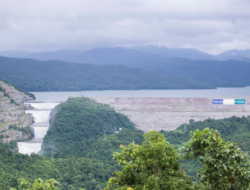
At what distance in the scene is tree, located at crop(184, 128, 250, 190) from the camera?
7.52m

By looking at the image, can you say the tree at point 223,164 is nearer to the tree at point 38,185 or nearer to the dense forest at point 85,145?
the tree at point 38,185

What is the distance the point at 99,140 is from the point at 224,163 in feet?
79.2

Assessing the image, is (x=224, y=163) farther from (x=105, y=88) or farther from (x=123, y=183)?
(x=105, y=88)

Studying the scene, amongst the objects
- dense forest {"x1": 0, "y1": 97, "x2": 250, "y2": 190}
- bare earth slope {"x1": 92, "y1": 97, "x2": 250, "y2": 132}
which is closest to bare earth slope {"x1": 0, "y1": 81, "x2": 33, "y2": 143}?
dense forest {"x1": 0, "y1": 97, "x2": 250, "y2": 190}

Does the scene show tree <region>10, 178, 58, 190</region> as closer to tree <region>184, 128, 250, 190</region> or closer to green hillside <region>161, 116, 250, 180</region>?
tree <region>184, 128, 250, 190</region>

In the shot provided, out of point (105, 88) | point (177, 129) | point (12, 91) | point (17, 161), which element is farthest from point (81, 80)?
point (17, 161)

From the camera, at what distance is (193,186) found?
798cm

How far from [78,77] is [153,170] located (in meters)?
73.2

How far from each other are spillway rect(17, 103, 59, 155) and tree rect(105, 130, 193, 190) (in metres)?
23.3

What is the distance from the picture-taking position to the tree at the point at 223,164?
24.7 ft

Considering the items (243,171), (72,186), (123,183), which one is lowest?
(72,186)

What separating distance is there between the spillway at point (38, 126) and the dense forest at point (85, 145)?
826 mm

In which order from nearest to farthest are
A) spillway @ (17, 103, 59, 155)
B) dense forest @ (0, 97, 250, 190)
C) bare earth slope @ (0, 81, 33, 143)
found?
dense forest @ (0, 97, 250, 190)
spillway @ (17, 103, 59, 155)
bare earth slope @ (0, 81, 33, 143)

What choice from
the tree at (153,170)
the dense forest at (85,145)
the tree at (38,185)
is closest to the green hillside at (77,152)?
the dense forest at (85,145)
